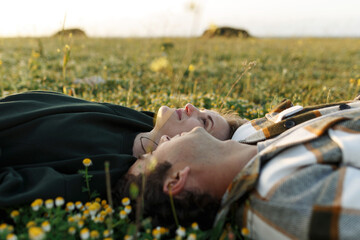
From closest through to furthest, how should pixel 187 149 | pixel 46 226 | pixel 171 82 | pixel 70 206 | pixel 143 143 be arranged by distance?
pixel 46 226
pixel 70 206
pixel 187 149
pixel 143 143
pixel 171 82

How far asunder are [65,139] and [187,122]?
3.55 ft

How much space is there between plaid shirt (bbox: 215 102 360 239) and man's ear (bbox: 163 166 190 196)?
0.29 meters

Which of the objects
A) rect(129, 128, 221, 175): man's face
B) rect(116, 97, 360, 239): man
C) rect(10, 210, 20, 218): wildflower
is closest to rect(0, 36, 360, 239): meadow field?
rect(10, 210, 20, 218): wildflower

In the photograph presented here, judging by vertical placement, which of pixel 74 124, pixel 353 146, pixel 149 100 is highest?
pixel 353 146

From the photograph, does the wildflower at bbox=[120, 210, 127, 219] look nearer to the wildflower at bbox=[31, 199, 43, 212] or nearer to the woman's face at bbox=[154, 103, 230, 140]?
the wildflower at bbox=[31, 199, 43, 212]

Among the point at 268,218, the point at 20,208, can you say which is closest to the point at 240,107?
the point at 268,218

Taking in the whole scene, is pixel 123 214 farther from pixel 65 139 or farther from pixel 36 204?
pixel 65 139

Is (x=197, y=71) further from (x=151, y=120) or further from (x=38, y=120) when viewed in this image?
(x=38, y=120)

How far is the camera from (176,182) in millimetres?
2166

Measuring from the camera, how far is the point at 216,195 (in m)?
2.16

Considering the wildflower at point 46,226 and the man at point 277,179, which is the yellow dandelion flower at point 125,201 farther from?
the wildflower at point 46,226

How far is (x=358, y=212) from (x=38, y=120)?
231 cm

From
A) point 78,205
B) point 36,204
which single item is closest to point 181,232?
point 78,205

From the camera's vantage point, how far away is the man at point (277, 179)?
5.47ft
